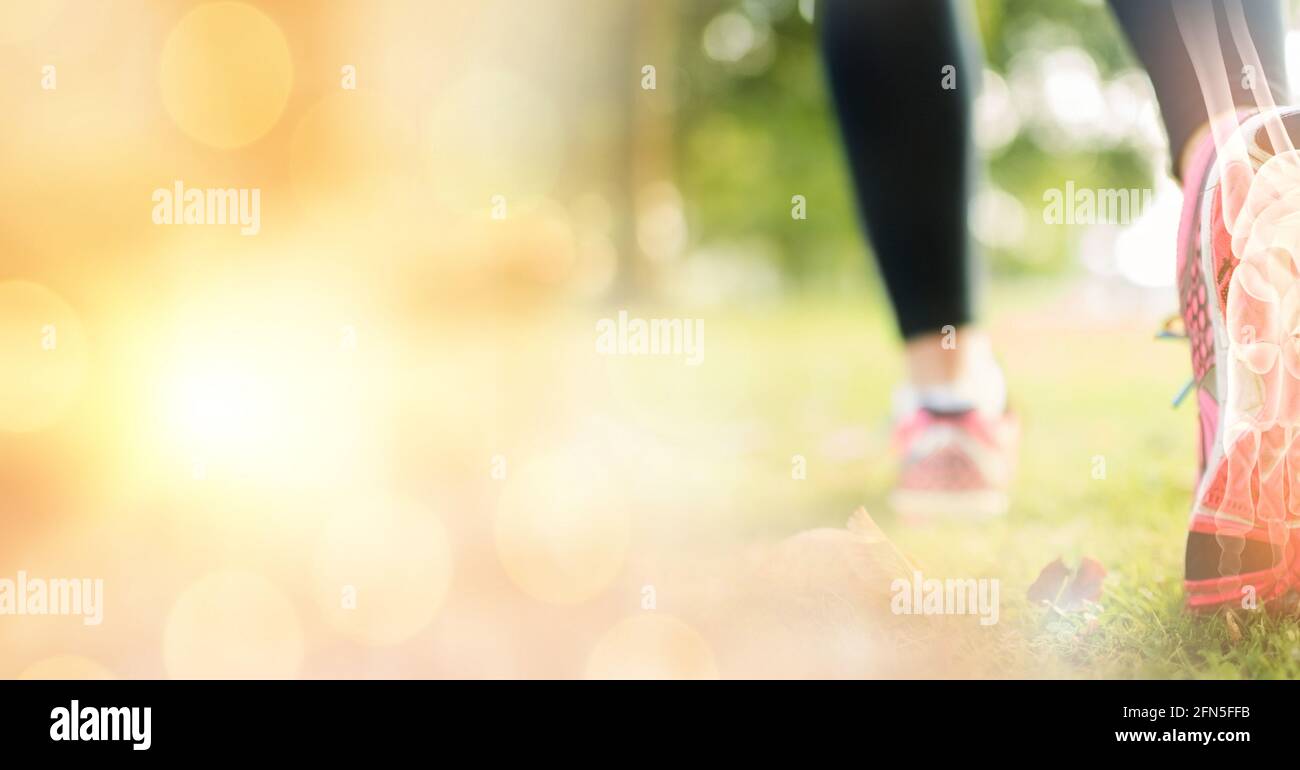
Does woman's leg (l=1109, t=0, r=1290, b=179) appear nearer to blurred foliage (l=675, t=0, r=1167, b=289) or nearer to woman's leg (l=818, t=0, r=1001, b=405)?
woman's leg (l=818, t=0, r=1001, b=405)

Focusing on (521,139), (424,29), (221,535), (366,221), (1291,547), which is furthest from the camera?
(521,139)

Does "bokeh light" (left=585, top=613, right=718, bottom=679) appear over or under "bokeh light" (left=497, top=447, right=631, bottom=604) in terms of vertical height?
under

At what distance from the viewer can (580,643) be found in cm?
115

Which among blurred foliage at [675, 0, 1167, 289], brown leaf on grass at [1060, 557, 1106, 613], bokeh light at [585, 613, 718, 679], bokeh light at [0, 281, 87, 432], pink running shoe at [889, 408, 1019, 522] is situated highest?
blurred foliage at [675, 0, 1167, 289]

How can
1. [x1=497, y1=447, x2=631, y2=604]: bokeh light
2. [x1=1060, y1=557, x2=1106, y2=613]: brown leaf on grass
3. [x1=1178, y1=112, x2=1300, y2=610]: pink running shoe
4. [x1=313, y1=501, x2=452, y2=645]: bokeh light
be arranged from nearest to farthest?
[x1=1178, y1=112, x2=1300, y2=610]: pink running shoe → [x1=1060, y1=557, x2=1106, y2=613]: brown leaf on grass → [x1=313, y1=501, x2=452, y2=645]: bokeh light → [x1=497, y1=447, x2=631, y2=604]: bokeh light

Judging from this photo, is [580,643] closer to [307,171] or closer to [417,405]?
[417,405]

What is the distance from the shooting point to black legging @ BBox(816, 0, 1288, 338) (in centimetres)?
138

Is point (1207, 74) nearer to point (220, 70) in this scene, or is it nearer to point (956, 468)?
point (956, 468)

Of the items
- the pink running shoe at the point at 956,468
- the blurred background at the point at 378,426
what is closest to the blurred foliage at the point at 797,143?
the blurred background at the point at 378,426

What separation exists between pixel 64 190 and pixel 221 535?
113 cm

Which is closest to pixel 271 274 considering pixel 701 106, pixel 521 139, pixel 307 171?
pixel 307 171

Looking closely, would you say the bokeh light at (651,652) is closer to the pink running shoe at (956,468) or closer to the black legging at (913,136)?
the pink running shoe at (956,468)

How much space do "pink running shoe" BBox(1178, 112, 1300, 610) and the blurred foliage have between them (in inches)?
254

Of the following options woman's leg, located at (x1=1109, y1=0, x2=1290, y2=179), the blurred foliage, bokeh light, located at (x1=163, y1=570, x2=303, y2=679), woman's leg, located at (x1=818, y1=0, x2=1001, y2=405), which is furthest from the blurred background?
the blurred foliage
